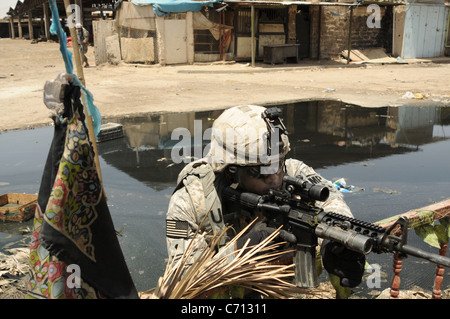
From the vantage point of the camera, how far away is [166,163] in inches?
267

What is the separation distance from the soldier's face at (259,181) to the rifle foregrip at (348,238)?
1.97 feet

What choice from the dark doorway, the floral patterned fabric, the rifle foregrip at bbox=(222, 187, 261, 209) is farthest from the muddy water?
the dark doorway

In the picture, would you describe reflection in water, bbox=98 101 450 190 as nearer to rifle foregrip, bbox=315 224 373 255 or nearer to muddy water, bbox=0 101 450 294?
muddy water, bbox=0 101 450 294

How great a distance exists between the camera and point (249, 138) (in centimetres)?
247

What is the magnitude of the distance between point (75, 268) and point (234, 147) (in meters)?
1.26

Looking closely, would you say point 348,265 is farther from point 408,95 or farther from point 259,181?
point 408,95

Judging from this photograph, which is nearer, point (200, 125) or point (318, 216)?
point (318, 216)

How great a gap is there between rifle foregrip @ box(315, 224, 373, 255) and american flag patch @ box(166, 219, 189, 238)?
81 cm

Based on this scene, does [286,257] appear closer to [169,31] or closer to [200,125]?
[200,125]

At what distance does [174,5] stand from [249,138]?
16.5 m

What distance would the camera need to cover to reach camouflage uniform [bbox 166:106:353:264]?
2420 millimetres

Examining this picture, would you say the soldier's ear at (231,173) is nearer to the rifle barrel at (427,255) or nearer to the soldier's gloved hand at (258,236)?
the soldier's gloved hand at (258,236)

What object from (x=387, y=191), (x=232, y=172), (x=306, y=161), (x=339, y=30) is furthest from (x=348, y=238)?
(x=339, y=30)
